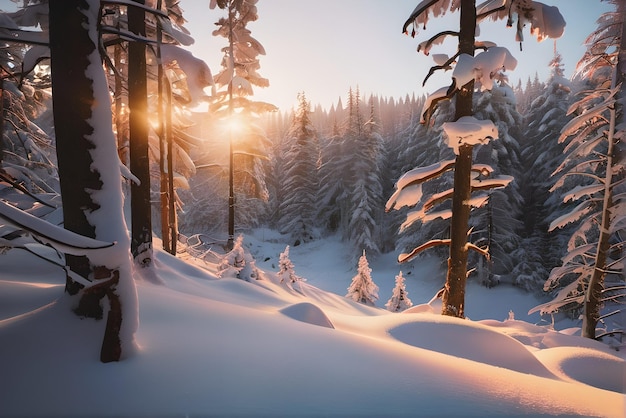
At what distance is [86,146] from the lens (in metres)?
2.23

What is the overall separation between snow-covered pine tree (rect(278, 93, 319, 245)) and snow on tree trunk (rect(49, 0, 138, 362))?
32.4m

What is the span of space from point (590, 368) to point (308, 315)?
12.5ft

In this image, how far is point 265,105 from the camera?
14305mm

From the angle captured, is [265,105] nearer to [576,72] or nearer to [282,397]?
[576,72]

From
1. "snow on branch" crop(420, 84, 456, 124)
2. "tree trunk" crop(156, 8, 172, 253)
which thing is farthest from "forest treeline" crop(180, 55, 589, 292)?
"tree trunk" crop(156, 8, 172, 253)

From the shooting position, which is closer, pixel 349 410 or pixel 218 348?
pixel 349 410

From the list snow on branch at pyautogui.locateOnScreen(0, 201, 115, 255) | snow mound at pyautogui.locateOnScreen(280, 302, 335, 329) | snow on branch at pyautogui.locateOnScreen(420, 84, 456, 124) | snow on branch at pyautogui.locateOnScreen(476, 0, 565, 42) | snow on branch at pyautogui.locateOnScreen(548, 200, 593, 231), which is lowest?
snow mound at pyautogui.locateOnScreen(280, 302, 335, 329)

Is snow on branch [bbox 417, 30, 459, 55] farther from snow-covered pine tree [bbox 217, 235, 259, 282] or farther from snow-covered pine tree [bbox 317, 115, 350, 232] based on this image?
snow-covered pine tree [bbox 317, 115, 350, 232]

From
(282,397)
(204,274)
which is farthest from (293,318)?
(204,274)

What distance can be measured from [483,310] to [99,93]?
2142 cm

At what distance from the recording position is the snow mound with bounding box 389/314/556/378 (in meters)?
3.60

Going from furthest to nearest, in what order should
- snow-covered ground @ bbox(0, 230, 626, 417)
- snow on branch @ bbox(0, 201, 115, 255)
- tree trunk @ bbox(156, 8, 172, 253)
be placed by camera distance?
tree trunk @ bbox(156, 8, 172, 253) → snow-covered ground @ bbox(0, 230, 626, 417) → snow on branch @ bbox(0, 201, 115, 255)

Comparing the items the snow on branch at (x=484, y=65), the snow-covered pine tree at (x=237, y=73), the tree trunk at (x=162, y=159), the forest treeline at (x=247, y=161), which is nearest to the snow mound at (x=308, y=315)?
the forest treeline at (x=247, y=161)

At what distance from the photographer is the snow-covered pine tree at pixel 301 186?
115 feet
